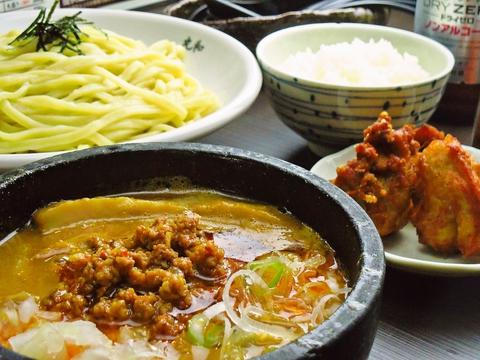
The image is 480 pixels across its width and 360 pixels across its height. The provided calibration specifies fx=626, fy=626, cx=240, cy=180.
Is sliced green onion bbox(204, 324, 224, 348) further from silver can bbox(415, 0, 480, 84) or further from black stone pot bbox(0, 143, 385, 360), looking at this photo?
silver can bbox(415, 0, 480, 84)

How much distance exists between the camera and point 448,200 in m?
1.88

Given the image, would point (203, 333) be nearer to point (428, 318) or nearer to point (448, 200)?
point (428, 318)

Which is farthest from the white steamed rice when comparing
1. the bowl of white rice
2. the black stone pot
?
the black stone pot

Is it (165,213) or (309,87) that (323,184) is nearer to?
(165,213)

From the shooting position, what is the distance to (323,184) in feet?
4.57

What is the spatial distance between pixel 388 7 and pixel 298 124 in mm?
1143

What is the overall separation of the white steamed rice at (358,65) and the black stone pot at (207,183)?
1.11 meters

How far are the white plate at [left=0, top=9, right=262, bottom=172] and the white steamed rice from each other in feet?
0.64

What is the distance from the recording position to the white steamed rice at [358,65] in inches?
103

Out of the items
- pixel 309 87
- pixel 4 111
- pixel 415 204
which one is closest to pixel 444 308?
pixel 415 204

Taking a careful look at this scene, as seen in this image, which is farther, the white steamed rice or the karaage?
the white steamed rice

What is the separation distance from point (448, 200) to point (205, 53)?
5.32ft

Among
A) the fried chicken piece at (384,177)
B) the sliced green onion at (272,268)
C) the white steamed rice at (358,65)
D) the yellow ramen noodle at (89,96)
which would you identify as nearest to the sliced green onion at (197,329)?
the sliced green onion at (272,268)

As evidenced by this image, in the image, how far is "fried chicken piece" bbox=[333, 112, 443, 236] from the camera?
1.92 meters
